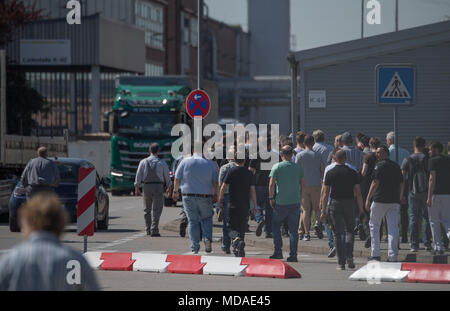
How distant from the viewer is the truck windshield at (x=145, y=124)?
32.0m

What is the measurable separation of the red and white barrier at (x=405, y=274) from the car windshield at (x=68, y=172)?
8582 mm

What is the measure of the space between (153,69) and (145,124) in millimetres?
37155

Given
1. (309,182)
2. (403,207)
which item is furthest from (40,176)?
(403,207)

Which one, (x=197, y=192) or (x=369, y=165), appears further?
(x=369, y=165)

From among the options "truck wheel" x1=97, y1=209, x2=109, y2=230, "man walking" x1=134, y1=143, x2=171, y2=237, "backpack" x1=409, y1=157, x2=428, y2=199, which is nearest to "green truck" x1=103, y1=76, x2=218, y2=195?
"truck wheel" x1=97, y1=209, x2=109, y2=230

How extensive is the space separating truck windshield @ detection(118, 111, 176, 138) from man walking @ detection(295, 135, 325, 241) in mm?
14546

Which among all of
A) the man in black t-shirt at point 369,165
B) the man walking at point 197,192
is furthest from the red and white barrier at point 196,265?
the man in black t-shirt at point 369,165

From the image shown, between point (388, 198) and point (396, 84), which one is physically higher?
point (396, 84)

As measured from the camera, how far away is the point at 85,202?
580 inches

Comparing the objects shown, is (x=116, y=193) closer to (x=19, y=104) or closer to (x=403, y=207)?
(x=19, y=104)

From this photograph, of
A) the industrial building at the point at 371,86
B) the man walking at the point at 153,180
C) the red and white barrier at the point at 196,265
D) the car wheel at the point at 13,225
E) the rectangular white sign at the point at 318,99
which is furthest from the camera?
the rectangular white sign at the point at 318,99

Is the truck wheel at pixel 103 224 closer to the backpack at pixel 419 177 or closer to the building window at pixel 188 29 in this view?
the backpack at pixel 419 177

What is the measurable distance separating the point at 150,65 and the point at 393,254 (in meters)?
55.2
